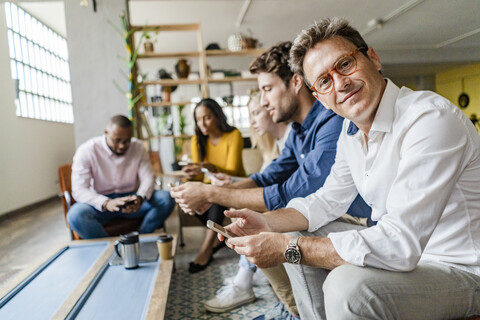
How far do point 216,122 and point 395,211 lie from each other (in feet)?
7.90

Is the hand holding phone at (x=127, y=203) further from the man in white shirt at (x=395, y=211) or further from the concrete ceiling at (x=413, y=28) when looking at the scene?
the man in white shirt at (x=395, y=211)

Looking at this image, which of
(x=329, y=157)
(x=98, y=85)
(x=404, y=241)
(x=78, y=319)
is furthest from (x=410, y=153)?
(x=98, y=85)

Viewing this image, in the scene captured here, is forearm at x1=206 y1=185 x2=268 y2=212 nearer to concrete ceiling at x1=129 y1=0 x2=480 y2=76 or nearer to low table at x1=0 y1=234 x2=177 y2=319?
low table at x1=0 y1=234 x2=177 y2=319

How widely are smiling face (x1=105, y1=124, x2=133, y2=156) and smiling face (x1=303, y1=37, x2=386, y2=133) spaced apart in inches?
80.8

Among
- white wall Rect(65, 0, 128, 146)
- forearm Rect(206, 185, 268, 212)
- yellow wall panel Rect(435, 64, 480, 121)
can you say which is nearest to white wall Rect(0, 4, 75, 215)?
white wall Rect(65, 0, 128, 146)

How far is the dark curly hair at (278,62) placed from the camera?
185cm

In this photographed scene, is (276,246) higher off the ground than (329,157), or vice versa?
(329,157)

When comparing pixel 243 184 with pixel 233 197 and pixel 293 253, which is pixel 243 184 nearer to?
pixel 233 197

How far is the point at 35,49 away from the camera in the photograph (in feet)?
8.71

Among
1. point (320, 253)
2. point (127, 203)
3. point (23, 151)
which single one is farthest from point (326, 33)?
point (23, 151)

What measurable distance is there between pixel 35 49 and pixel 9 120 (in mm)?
624

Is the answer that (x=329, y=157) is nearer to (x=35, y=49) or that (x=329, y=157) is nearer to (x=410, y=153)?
(x=410, y=153)

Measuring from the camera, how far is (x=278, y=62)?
1.86 meters

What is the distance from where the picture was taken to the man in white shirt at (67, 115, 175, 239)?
2.61 m
